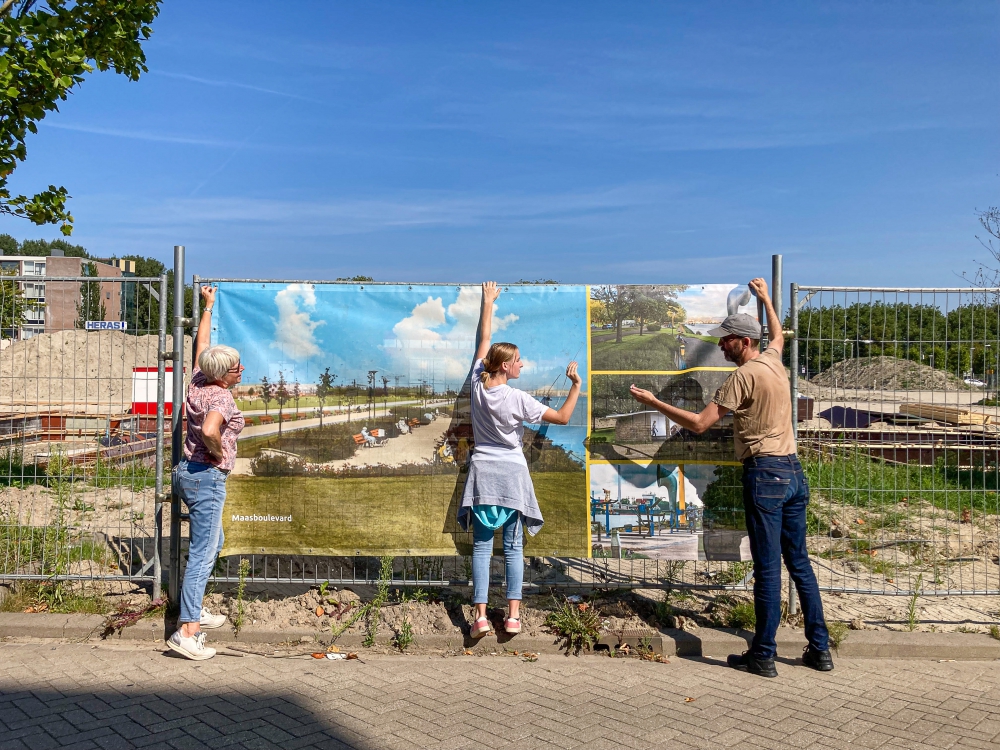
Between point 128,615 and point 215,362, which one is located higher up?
point 215,362

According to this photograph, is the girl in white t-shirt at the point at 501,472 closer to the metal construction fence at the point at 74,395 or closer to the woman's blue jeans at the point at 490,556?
the woman's blue jeans at the point at 490,556

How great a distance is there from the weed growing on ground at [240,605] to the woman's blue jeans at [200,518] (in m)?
0.37

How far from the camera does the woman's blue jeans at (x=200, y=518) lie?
→ 5445mm

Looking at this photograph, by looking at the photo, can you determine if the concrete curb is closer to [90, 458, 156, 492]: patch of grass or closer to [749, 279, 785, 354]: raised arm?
[90, 458, 156, 492]: patch of grass

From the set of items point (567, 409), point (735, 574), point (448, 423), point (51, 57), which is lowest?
point (735, 574)

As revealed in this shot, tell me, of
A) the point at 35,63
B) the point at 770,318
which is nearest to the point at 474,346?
the point at 770,318

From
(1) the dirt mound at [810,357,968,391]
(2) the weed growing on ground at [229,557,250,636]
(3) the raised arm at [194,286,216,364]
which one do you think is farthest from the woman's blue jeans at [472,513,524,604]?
(1) the dirt mound at [810,357,968,391]

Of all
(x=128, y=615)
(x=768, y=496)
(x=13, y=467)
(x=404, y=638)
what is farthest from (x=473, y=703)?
(x=13, y=467)

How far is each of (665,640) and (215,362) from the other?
3561mm

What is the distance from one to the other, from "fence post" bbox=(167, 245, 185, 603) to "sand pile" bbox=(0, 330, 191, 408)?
0.91 feet

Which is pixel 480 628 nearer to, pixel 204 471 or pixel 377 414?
pixel 377 414

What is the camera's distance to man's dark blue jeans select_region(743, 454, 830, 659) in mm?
5152

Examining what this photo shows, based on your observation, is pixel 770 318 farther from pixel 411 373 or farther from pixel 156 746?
pixel 156 746

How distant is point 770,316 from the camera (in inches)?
229
